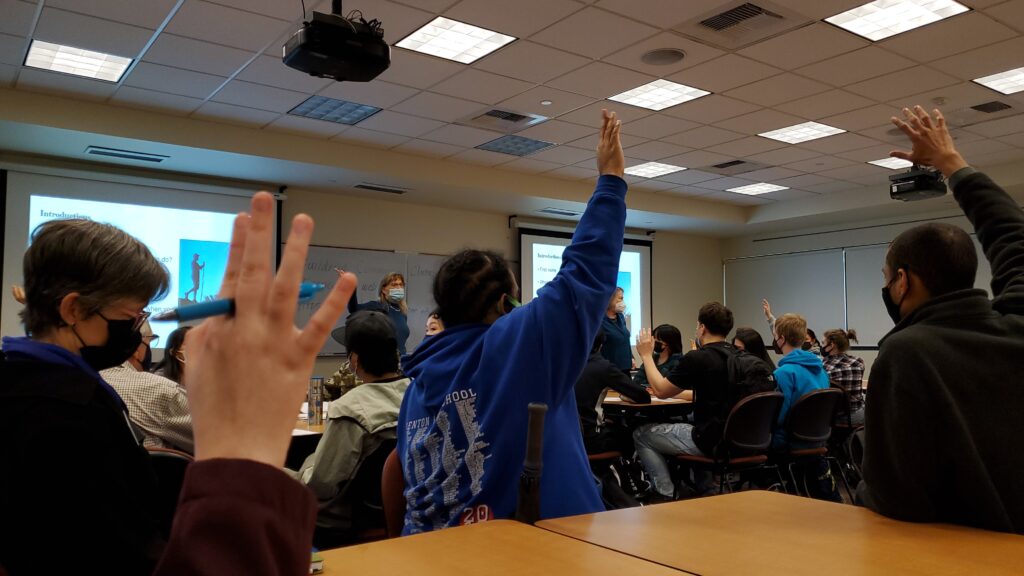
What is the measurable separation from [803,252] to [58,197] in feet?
31.0

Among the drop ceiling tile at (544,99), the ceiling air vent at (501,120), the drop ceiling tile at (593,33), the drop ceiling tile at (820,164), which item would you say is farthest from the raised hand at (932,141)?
the drop ceiling tile at (820,164)

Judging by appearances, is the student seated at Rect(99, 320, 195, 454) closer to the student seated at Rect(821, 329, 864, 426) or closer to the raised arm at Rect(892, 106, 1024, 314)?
the raised arm at Rect(892, 106, 1024, 314)

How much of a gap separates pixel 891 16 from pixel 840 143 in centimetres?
285

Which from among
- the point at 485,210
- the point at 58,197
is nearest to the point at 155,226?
the point at 58,197

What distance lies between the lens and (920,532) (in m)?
1.25

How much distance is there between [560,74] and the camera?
18.0ft

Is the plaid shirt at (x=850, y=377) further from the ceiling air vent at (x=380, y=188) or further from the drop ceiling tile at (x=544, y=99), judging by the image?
the ceiling air vent at (x=380, y=188)

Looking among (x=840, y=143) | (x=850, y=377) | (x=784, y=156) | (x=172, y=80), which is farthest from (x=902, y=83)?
(x=172, y=80)

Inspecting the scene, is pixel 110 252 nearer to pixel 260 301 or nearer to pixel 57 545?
pixel 57 545

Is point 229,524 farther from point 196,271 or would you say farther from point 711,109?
point 196,271

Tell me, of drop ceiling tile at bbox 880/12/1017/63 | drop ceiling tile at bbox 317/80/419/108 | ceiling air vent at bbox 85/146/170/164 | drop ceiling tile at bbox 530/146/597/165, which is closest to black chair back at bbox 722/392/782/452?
drop ceiling tile at bbox 880/12/1017/63

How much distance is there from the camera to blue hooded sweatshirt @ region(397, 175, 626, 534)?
154cm

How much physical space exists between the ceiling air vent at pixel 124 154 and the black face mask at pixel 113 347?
589cm

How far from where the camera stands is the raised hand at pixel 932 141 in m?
1.76
